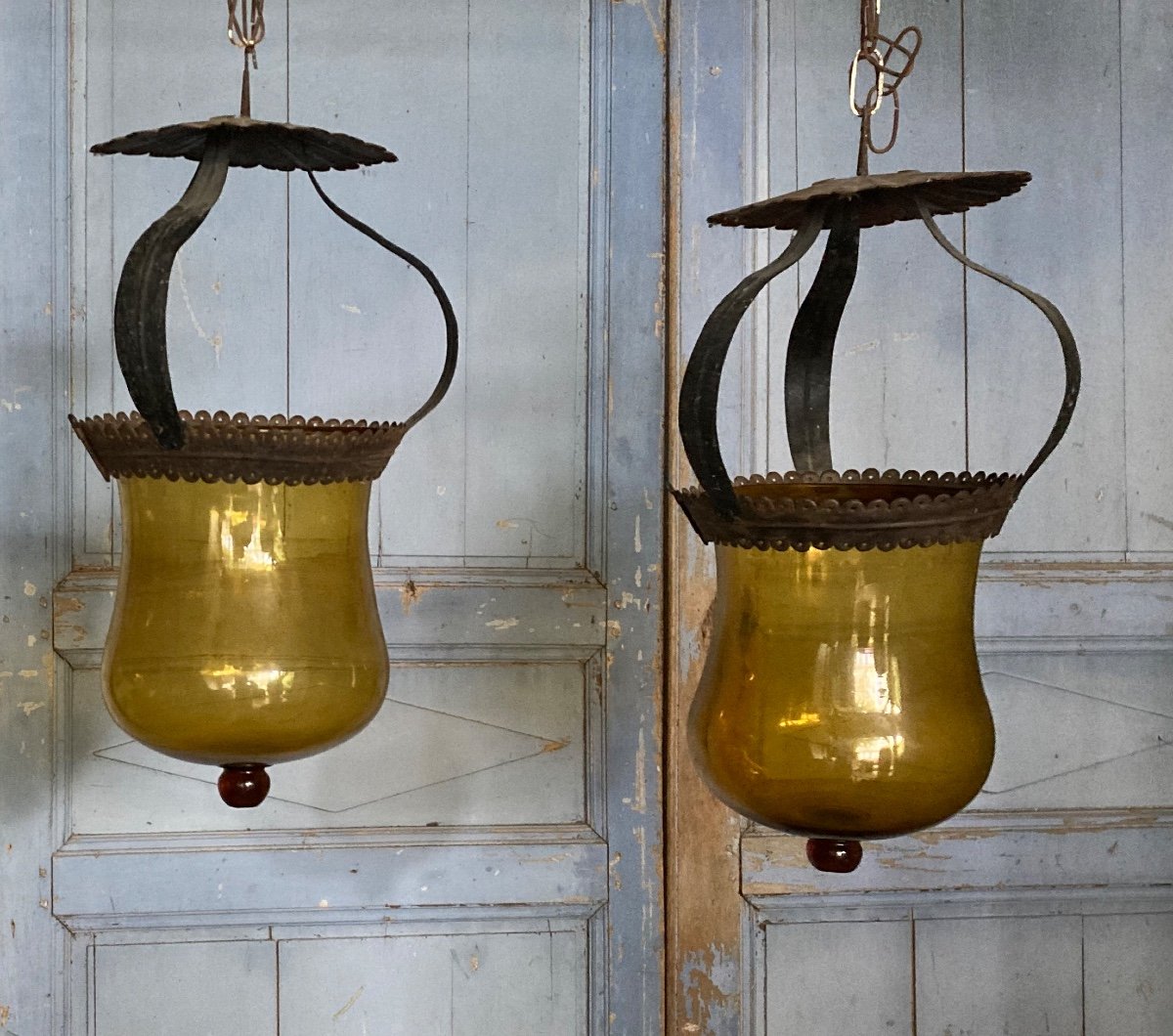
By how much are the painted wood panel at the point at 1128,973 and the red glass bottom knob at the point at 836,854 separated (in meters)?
0.52

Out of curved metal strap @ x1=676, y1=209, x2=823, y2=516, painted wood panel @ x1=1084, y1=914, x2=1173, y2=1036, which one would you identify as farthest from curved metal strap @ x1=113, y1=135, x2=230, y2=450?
painted wood panel @ x1=1084, y1=914, x2=1173, y2=1036

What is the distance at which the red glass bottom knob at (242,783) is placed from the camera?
0.84 m

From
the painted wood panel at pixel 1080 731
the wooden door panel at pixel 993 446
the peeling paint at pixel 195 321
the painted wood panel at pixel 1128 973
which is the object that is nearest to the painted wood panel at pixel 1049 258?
the wooden door panel at pixel 993 446

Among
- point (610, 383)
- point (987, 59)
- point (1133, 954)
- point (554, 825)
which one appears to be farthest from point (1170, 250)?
point (554, 825)

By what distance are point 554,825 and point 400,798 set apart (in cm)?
15

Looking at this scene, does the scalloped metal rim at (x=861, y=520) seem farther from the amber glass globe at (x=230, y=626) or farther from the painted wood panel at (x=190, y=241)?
the painted wood panel at (x=190, y=241)

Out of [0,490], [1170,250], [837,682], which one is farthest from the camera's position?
[1170,250]

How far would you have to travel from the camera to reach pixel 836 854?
2.55ft

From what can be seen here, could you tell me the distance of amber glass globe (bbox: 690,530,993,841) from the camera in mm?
732

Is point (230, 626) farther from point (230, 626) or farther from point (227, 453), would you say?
point (227, 453)

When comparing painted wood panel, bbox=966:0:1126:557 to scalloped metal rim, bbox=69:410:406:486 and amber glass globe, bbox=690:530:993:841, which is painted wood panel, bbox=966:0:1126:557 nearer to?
amber glass globe, bbox=690:530:993:841

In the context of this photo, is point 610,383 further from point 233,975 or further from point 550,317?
point 233,975

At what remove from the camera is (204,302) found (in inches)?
43.1

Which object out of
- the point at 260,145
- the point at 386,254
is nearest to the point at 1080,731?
the point at 386,254
